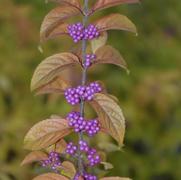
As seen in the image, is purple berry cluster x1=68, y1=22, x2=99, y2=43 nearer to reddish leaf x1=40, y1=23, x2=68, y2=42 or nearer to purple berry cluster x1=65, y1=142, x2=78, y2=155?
reddish leaf x1=40, y1=23, x2=68, y2=42

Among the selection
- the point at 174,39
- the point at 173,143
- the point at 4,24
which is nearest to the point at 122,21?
the point at 173,143

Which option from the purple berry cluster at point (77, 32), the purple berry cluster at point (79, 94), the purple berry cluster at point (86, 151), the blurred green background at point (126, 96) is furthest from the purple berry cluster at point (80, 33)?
the blurred green background at point (126, 96)

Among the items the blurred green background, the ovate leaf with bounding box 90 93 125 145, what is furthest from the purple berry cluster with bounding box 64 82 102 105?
the blurred green background

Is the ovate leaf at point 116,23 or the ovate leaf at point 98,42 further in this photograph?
the ovate leaf at point 98,42

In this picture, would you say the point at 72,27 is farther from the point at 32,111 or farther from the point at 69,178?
the point at 32,111

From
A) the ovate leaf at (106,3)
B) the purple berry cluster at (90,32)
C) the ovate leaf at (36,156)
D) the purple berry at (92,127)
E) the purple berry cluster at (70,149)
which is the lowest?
the ovate leaf at (36,156)

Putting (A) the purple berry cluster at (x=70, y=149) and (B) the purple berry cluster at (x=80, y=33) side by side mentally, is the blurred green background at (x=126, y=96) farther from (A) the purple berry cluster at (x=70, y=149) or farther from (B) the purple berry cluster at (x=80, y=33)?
(B) the purple berry cluster at (x=80, y=33)
